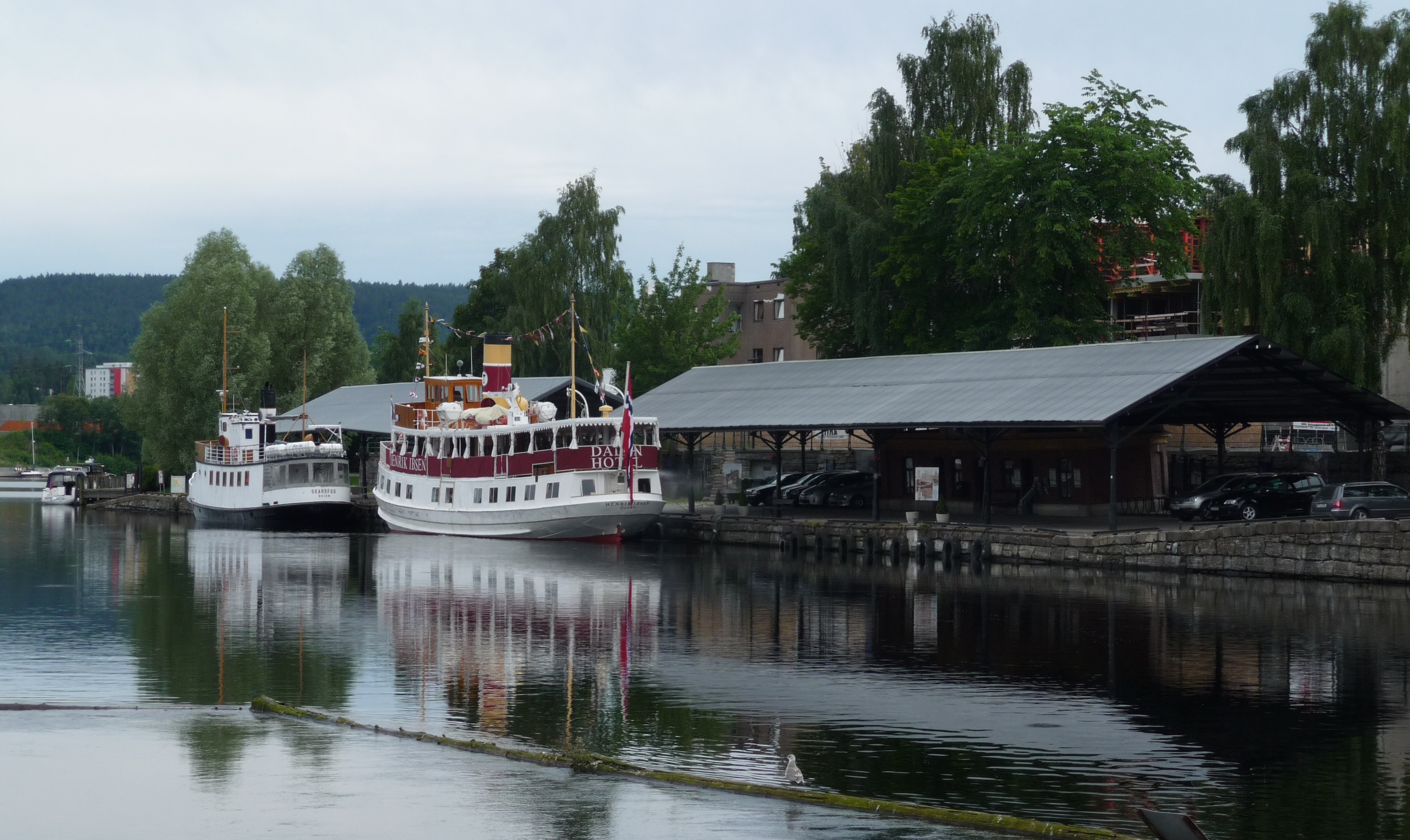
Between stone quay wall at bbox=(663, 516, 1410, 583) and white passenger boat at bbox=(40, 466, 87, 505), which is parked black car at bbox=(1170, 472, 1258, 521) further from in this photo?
white passenger boat at bbox=(40, 466, 87, 505)

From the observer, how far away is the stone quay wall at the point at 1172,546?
128 feet

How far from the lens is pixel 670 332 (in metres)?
91.2

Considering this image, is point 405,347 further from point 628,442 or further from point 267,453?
point 628,442

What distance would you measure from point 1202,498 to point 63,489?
80202 millimetres

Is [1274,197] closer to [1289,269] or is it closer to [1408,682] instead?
[1289,269]

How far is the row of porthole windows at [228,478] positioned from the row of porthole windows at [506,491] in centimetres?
824

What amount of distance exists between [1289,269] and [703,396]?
2275cm

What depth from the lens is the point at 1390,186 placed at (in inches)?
2069

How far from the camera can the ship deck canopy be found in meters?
74.2

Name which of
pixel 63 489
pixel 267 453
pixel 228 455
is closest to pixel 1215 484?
pixel 267 453

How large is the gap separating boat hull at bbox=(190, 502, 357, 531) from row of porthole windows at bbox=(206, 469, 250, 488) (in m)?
1.24

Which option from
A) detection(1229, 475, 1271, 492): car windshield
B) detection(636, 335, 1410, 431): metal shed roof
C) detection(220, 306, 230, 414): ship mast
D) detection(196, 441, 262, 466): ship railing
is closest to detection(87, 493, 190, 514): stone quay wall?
detection(220, 306, 230, 414): ship mast

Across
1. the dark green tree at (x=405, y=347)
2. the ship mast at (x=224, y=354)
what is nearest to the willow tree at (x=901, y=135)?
the ship mast at (x=224, y=354)

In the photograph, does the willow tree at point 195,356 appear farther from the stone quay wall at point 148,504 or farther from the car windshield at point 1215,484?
the car windshield at point 1215,484
